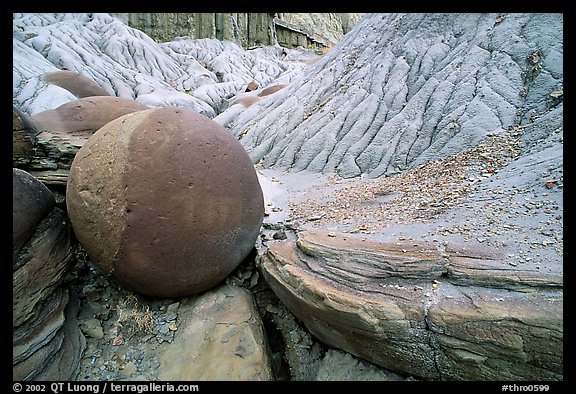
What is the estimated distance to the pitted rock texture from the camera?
140 inches

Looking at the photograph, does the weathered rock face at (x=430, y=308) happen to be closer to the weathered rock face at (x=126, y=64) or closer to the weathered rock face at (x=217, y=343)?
the weathered rock face at (x=217, y=343)

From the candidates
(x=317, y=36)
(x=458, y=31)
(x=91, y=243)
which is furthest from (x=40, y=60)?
(x=317, y=36)

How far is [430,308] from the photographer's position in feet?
5.23

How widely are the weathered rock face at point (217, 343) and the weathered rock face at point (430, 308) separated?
1.35 ft

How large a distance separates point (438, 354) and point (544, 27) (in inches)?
165

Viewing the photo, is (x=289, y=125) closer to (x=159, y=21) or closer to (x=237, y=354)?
(x=237, y=354)

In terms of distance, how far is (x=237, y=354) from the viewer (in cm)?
212

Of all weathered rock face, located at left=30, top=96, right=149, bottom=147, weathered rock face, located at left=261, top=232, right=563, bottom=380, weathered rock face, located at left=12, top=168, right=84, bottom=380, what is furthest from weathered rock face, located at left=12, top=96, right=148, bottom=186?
weathered rock face, located at left=261, top=232, right=563, bottom=380

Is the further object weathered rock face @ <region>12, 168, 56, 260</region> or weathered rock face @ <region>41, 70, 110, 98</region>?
weathered rock face @ <region>41, 70, 110, 98</region>

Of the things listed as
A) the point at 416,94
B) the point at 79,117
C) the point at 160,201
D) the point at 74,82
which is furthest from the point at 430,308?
the point at 74,82

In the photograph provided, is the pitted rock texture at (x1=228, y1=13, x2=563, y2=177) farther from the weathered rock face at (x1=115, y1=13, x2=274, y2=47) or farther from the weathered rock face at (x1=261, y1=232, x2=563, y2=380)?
the weathered rock face at (x1=115, y1=13, x2=274, y2=47)

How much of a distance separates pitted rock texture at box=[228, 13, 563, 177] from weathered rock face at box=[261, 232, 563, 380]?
2255 millimetres

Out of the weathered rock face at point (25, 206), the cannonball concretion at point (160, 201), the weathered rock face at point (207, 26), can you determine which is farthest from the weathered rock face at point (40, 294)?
the weathered rock face at point (207, 26)

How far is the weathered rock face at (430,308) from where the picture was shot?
1.41m
